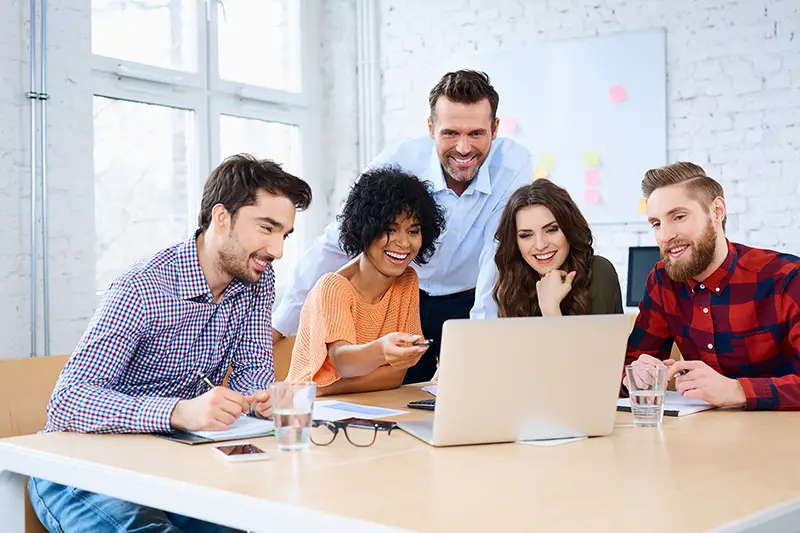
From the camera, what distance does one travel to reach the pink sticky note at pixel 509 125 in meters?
5.15

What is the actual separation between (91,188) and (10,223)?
1.48 feet

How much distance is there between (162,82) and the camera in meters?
4.85

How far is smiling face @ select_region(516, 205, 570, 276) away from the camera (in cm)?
247

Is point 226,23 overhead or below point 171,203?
overhead

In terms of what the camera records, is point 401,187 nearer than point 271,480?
No

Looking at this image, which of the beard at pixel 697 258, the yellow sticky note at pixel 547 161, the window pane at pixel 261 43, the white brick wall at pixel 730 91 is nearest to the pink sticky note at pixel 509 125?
the yellow sticky note at pixel 547 161

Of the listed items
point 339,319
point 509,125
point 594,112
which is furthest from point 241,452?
point 509,125

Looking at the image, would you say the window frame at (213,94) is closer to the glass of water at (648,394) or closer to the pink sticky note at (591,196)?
the pink sticky note at (591,196)

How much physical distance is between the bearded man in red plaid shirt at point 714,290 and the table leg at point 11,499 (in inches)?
Answer: 50.0

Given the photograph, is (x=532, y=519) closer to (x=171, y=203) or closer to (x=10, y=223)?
(x=10, y=223)

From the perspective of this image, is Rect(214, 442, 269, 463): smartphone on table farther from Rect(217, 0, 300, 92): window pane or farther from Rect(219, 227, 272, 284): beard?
Rect(217, 0, 300, 92): window pane

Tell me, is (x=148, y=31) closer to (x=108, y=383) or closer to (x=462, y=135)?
(x=462, y=135)

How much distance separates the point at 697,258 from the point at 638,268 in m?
2.51

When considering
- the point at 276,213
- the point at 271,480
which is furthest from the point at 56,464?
the point at 276,213
